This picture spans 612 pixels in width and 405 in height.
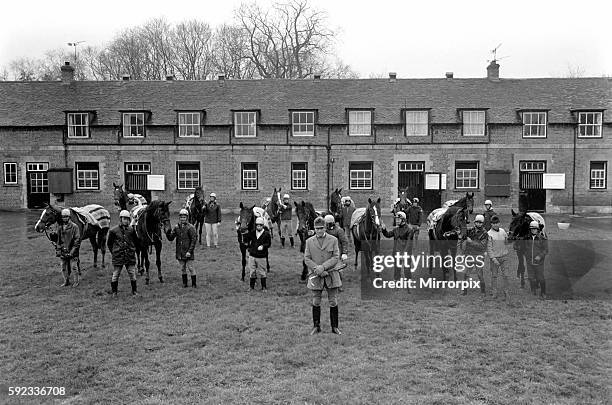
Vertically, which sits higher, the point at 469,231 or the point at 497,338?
the point at 469,231

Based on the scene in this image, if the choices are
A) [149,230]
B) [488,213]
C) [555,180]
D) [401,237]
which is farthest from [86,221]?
[555,180]

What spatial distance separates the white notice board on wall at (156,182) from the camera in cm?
2895

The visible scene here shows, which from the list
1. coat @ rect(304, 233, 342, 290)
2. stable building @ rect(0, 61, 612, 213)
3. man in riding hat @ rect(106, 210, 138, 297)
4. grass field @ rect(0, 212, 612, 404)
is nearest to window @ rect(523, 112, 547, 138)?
stable building @ rect(0, 61, 612, 213)

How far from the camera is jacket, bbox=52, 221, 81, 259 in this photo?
1224 centimetres

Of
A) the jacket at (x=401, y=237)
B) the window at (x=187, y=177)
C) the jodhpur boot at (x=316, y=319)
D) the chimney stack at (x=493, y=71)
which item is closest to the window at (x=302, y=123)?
the window at (x=187, y=177)

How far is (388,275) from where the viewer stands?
12930mm

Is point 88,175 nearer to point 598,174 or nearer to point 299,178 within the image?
point 299,178

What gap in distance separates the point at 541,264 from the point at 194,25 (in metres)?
38.0

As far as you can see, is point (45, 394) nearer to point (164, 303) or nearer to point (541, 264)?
point (164, 303)

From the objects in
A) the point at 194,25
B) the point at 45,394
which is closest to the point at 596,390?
the point at 45,394

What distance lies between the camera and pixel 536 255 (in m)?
11.3

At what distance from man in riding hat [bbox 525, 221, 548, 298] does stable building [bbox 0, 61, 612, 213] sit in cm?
1633

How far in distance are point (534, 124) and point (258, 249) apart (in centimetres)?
2222

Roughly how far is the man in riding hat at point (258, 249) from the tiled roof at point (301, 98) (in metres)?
17.8
